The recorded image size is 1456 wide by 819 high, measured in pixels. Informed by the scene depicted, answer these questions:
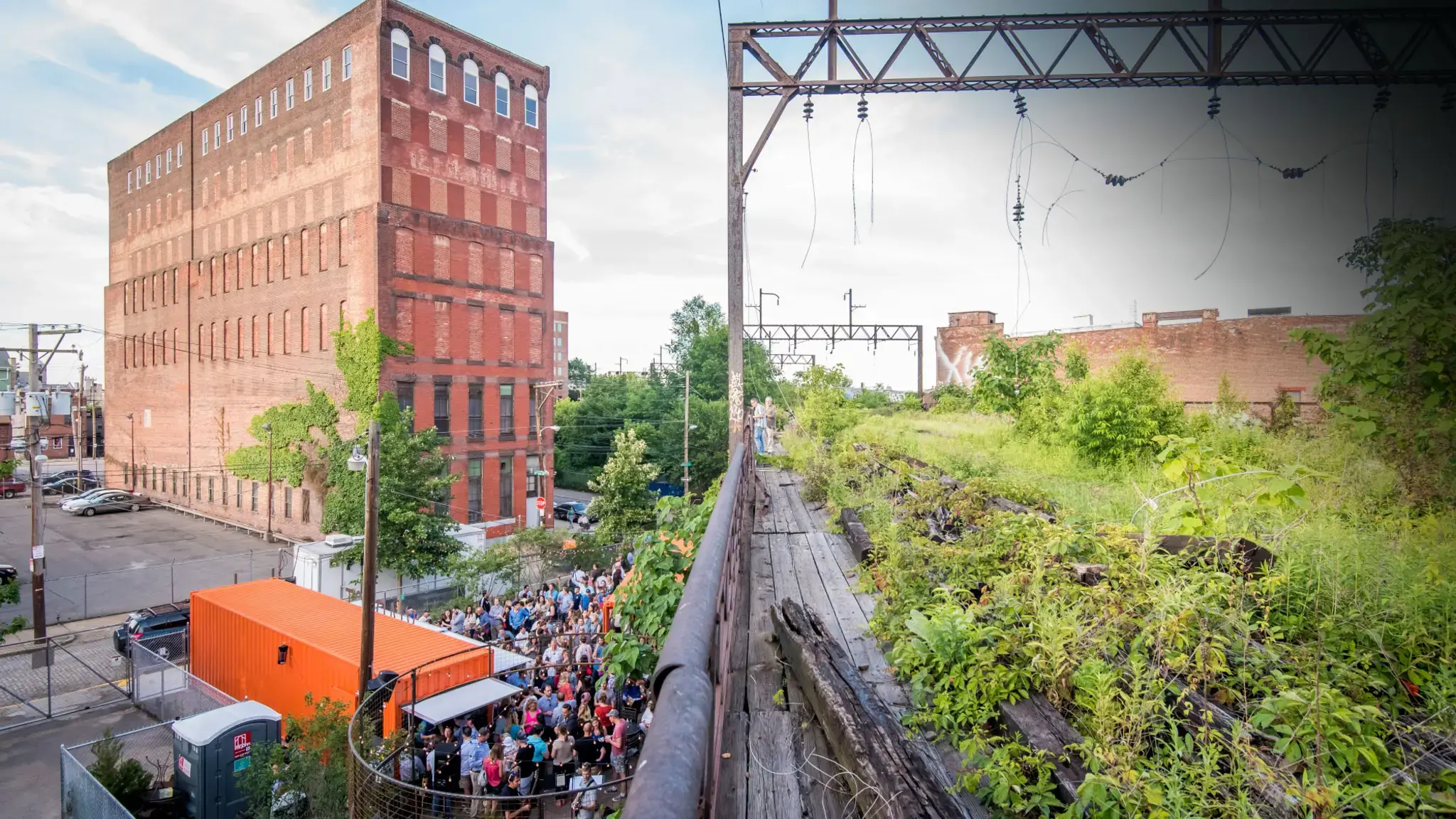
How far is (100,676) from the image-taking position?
57.3 ft

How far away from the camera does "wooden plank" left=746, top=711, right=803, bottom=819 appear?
8.28 feet

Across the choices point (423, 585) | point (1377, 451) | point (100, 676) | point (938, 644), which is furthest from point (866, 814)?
point (423, 585)

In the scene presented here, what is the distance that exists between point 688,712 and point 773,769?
179 cm

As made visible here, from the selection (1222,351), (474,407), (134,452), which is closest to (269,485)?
(474,407)

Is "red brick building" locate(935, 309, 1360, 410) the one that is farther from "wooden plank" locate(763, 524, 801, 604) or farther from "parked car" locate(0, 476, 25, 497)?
"parked car" locate(0, 476, 25, 497)

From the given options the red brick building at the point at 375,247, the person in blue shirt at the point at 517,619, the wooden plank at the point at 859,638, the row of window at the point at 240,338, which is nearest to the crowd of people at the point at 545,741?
the person in blue shirt at the point at 517,619

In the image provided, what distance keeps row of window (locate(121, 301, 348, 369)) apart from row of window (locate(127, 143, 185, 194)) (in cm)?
1007

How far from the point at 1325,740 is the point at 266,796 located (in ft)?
40.9

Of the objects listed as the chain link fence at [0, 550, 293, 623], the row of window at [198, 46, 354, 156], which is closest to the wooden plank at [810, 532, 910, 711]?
the chain link fence at [0, 550, 293, 623]

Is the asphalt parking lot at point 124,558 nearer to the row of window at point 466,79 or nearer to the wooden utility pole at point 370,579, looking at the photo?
the wooden utility pole at point 370,579

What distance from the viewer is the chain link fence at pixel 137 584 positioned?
76.4 feet

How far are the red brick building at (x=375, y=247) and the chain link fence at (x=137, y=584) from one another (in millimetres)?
4086

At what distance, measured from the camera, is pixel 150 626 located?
1817cm

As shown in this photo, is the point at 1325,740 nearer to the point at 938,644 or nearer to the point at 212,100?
the point at 938,644
